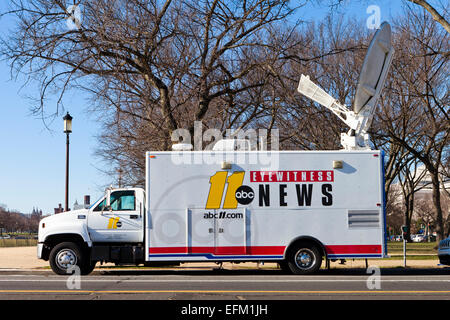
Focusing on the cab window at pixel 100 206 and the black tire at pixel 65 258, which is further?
the cab window at pixel 100 206

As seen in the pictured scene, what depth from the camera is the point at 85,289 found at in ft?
34.4

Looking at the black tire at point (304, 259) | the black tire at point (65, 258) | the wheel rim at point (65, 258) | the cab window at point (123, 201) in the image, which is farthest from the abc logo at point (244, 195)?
the wheel rim at point (65, 258)

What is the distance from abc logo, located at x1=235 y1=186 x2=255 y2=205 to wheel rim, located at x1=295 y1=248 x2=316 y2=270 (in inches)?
71.1

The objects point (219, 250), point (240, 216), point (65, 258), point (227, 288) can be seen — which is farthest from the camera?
point (65, 258)

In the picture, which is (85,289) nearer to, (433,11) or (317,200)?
(317,200)

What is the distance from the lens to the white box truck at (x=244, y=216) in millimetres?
13391

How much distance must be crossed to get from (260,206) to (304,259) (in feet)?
5.70

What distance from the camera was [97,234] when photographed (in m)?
13.8

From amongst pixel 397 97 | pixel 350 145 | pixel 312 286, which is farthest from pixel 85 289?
pixel 397 97

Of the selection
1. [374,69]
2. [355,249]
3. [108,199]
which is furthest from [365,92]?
[108,199]

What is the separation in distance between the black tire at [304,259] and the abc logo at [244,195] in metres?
1.66

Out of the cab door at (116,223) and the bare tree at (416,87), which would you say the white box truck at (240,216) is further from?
the bare tree at (416,87)

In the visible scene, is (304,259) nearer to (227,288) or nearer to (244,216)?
(244,216)

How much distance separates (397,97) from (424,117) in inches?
100
